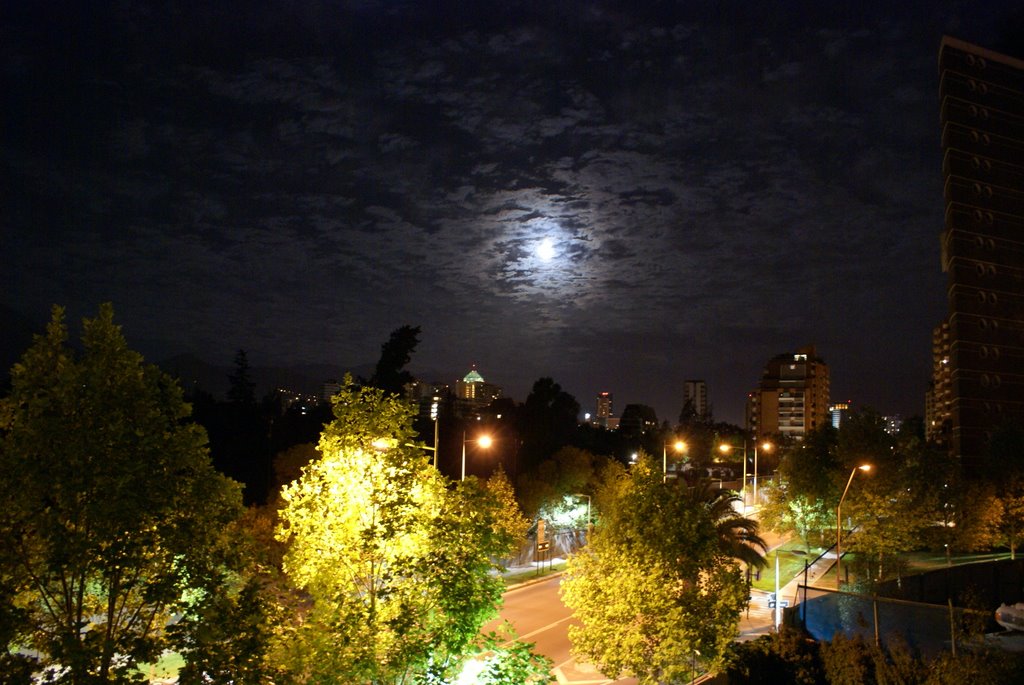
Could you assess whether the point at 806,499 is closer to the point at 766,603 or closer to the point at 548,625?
the point at 766,603

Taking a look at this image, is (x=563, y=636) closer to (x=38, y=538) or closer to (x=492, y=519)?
(x=492, y=519)

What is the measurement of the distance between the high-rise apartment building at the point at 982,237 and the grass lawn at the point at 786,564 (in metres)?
12.7

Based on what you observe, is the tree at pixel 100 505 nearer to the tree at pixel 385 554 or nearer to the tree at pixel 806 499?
the tree at pixel 385 554

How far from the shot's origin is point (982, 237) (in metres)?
56.1

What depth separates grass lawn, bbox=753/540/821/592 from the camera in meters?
42.5

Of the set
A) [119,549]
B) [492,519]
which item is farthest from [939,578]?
[119,549]

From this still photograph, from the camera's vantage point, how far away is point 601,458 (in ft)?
218

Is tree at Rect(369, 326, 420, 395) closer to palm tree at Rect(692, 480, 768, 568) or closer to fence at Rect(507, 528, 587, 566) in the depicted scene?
fence at Rect(507, 528, 587, 566)

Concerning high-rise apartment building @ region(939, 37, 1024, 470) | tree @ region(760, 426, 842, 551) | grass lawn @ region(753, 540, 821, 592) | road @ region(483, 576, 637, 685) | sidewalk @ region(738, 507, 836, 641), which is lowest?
grass lawn @ region(753, 540, 821, 592)

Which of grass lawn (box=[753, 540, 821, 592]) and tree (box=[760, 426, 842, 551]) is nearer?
grass lawn (box=[753, 540, 821, 592])

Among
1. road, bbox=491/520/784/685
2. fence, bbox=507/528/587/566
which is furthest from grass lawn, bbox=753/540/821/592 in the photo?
fence, bbox=507/528/587/566

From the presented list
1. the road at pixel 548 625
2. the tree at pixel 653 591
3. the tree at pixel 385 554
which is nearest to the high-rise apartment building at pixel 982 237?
the road at pixel 548 625

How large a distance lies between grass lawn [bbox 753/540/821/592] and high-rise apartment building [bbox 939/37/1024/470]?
12.7 m

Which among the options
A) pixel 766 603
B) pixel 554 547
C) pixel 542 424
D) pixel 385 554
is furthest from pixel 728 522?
pixel 542 424
